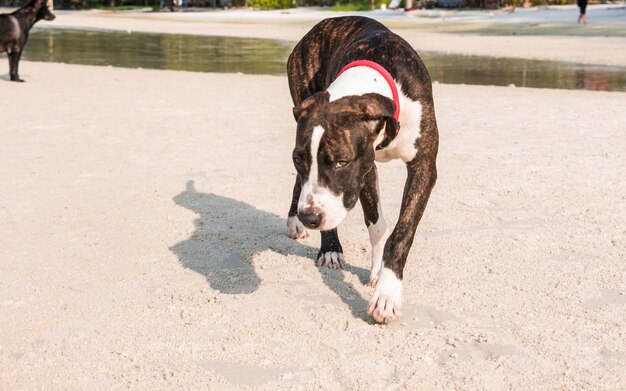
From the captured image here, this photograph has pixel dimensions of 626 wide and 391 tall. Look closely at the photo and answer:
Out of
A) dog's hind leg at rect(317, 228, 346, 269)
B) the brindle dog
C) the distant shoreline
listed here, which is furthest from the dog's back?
the distant shoreline

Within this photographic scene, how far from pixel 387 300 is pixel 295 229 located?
71.1 inches

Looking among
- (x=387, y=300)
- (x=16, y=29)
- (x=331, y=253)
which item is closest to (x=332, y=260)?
(x=331, y=253)

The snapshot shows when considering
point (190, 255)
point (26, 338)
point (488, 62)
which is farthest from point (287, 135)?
point (488, 62)

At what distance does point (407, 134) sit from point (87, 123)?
734 cm

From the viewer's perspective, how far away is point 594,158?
8297 mm

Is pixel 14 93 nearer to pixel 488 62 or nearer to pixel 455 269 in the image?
pixel 455 269

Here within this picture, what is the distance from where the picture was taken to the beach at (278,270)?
3740mm

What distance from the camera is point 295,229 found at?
5.92m

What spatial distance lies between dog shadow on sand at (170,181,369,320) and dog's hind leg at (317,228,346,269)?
70 millimetres

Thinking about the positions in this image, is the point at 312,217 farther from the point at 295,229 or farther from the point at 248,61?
the point at 248,61

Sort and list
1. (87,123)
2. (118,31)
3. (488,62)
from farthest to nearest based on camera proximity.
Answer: (118,31), (488,62), (87,123)

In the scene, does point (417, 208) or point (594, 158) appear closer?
point (417, 208)

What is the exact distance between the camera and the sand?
147 inches

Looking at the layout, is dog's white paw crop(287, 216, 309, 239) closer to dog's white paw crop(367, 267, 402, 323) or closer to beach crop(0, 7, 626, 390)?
beach crop(0, 7, 626, 390)
